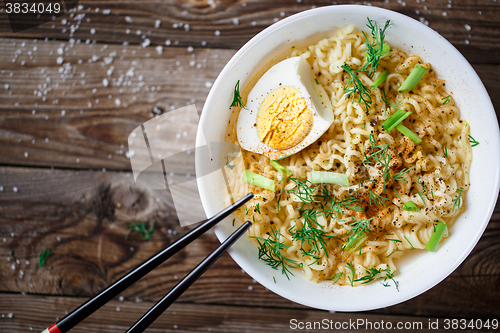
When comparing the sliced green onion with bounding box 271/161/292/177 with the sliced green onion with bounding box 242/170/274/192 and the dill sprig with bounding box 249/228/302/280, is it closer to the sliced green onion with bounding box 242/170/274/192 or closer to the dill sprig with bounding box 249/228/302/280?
the sliced green onion with bounding box 242/170/274/192

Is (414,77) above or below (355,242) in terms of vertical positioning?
above

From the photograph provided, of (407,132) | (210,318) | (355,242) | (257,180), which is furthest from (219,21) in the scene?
(210,318)

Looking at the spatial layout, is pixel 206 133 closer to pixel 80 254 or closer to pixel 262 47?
pixel 262 47

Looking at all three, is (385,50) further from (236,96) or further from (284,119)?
(236,96)

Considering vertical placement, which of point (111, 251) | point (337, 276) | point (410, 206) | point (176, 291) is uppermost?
point (410, 206)

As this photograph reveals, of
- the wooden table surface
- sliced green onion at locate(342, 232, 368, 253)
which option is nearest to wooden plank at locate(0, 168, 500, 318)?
the wooden table surface

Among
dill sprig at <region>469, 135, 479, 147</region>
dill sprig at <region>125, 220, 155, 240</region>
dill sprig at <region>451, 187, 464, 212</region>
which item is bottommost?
dill sprig at <region>125, 220, 155, 240</region>
